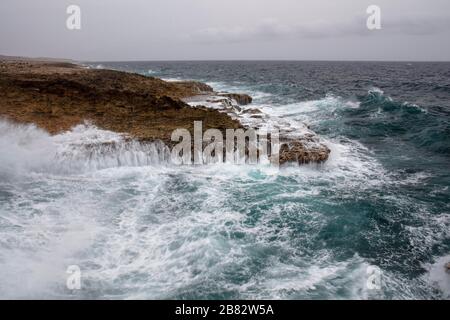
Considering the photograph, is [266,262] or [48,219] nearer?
[266,262]

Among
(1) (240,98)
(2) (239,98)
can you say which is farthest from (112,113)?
(1) (240,98)

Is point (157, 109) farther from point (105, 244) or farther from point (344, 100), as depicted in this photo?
point (344, 100)

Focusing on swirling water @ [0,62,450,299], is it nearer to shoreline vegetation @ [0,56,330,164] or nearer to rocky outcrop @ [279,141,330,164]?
rocky outcrop @ [279,141,330,164]

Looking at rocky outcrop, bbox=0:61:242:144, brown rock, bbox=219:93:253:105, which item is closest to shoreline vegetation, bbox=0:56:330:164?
rocky outcrop, bbox=0:61:242:144

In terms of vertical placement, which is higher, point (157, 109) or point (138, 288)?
point (157, 109)

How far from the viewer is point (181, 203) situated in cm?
1514

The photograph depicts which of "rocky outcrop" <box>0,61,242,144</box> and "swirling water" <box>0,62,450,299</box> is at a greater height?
"rocky outcrop" <box>0,61,242,144</box>

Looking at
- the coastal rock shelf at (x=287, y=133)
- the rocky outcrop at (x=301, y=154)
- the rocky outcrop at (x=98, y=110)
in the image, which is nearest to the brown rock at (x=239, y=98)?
the coastal rock shelf at (x=287, y=133)

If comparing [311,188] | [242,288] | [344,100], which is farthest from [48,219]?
[344,100]

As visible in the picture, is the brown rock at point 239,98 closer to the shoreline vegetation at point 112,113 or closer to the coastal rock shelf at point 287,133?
the coastal rock shelf at point 287,133

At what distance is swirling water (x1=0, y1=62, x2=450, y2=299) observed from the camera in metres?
10.1

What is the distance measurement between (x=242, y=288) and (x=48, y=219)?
8.09m
